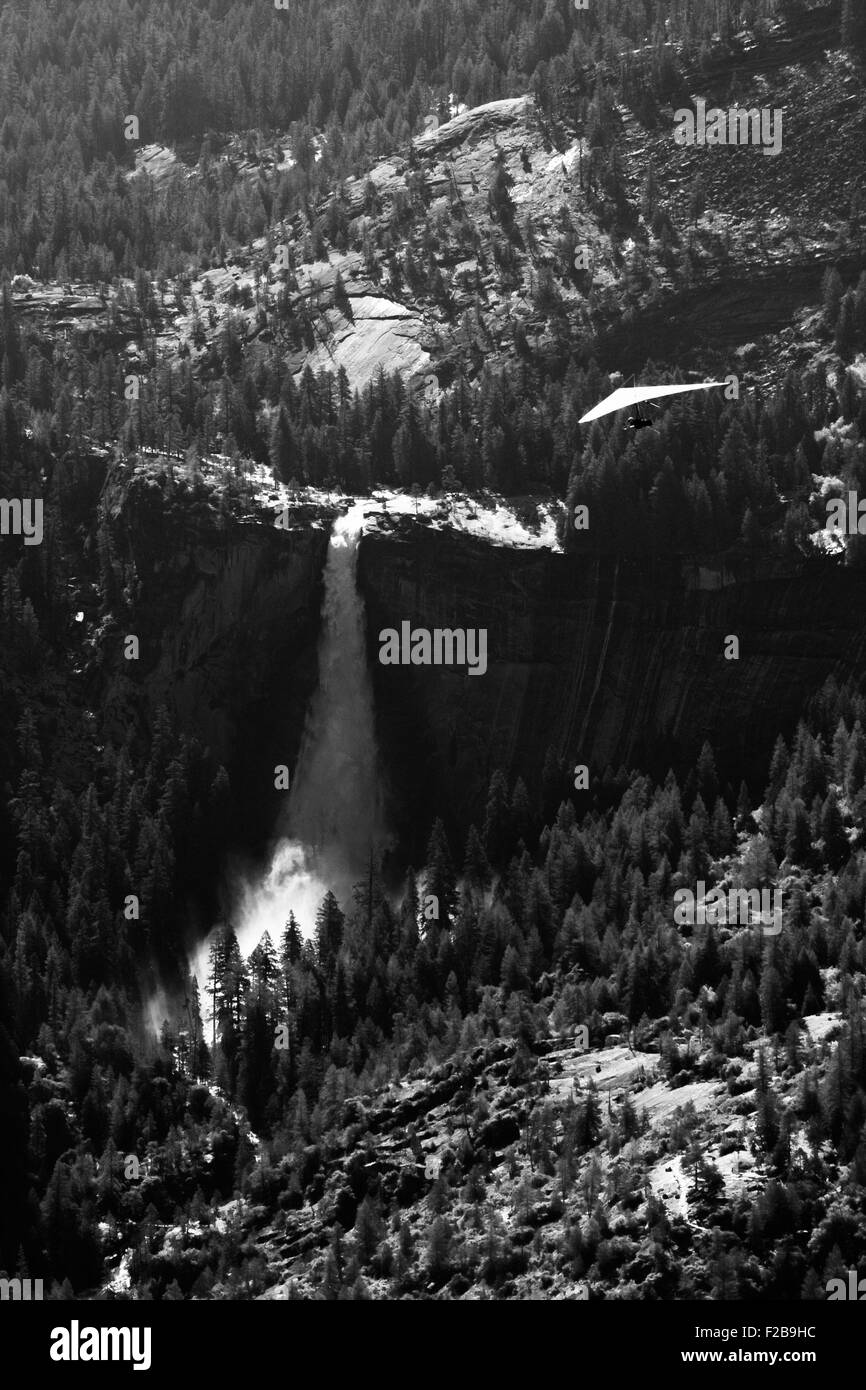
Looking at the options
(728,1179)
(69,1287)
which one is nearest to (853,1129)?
(728,1179)

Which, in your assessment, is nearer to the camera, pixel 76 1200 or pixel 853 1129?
pixel 853 1129

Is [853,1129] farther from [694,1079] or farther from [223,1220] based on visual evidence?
[223,1220]
